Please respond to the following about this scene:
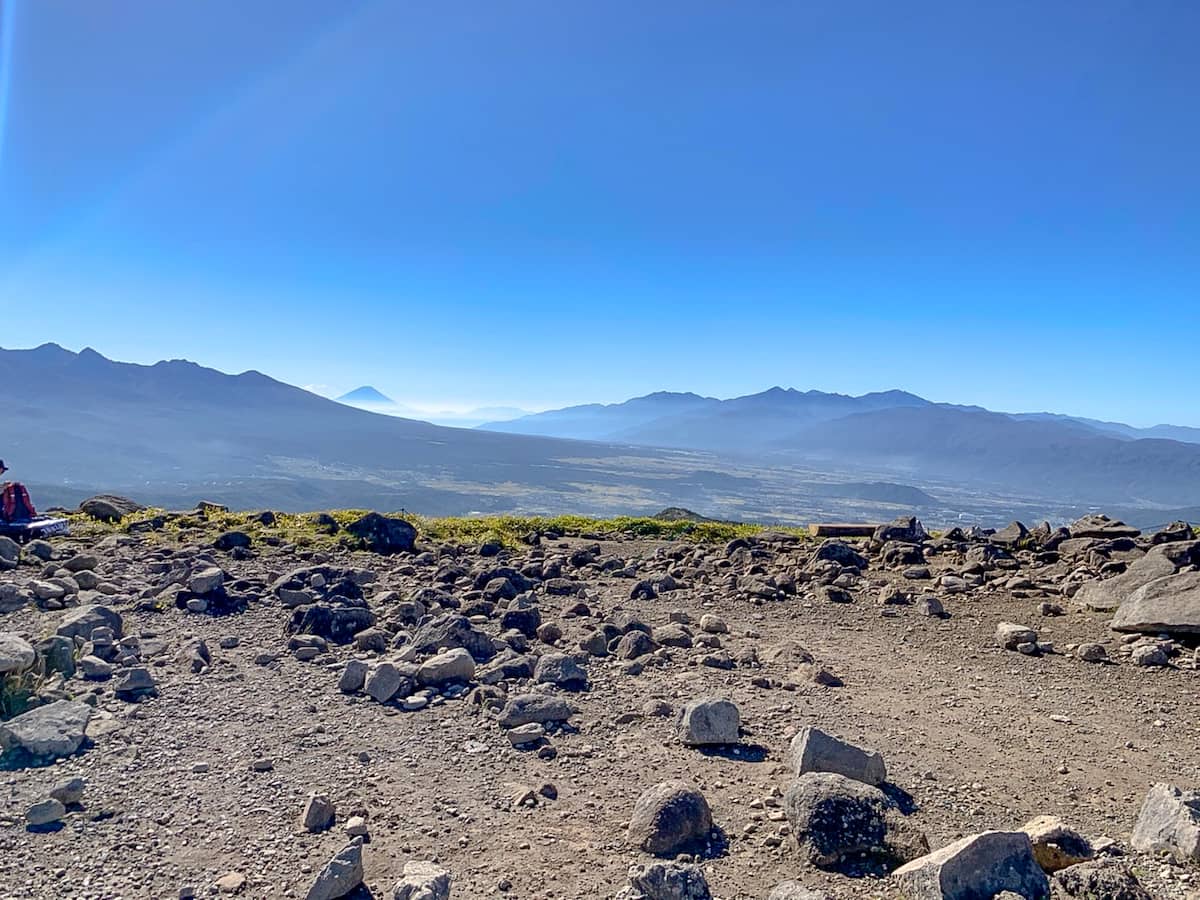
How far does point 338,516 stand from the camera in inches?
682

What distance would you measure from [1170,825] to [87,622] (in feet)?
30.1

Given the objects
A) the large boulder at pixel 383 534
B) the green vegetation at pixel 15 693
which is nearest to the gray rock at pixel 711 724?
the green vegetation at pixel 15 693

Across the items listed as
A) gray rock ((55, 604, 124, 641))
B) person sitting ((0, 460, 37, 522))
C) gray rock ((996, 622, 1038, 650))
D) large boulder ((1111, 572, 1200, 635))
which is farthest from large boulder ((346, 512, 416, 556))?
large boulder ((1111, 572, 1200, 635))

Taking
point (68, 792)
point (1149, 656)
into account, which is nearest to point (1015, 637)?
point (1149, 656)

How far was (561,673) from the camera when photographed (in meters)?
7.14

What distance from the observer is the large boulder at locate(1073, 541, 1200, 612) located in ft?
31.4

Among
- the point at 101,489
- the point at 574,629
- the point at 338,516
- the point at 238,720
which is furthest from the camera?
the point at 101,489

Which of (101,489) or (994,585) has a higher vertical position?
(994,585)

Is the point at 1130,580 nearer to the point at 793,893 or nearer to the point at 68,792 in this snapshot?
the point at 793,893

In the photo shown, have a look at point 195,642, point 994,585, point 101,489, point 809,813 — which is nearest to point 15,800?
point 195,642

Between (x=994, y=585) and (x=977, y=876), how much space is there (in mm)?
8245

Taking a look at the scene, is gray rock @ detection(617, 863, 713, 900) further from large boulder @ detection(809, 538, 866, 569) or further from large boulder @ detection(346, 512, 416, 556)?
large boulder @ detection(346, 512, 416, 556)

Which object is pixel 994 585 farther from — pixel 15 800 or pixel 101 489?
pixel 101 489

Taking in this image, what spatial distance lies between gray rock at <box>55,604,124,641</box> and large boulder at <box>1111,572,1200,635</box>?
10994mm
